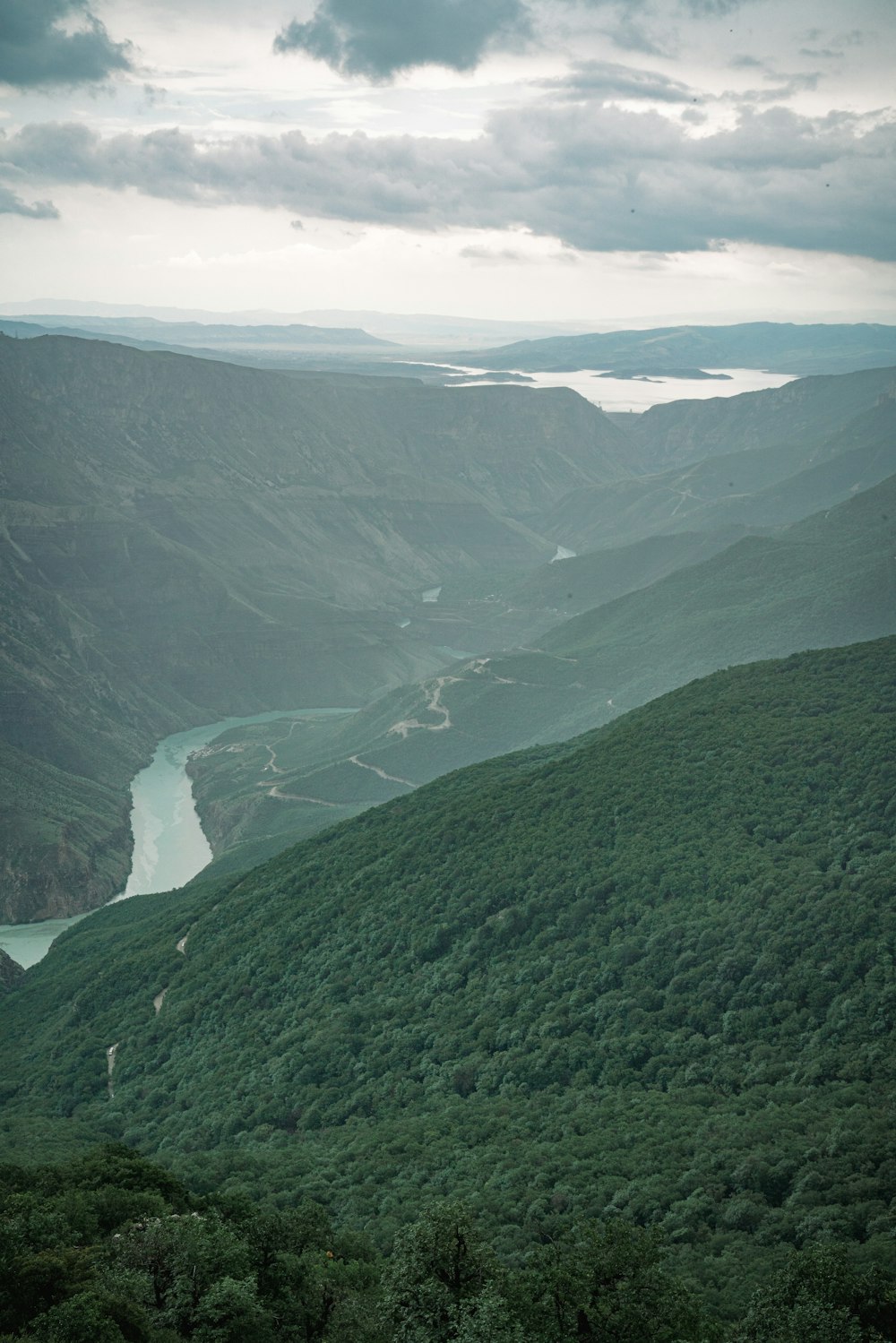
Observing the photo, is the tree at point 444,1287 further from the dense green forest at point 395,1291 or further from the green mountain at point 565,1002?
the green mountain at point 565,1002

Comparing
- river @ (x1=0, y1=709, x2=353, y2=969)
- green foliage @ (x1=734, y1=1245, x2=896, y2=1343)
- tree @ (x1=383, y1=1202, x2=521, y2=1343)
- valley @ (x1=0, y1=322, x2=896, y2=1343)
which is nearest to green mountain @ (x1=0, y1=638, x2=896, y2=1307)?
valley @ (x1=0, y1=322, x2=896, y2=1343)

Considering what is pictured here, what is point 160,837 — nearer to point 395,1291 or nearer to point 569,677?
point 569,677

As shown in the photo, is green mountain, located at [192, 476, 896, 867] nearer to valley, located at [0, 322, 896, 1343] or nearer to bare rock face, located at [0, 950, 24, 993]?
valley, located at [0, 322, 896, 1343]

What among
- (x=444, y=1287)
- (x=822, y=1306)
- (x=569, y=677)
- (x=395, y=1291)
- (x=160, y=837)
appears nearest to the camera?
(x=822, y=1306)

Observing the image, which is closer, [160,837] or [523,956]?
[523,956]

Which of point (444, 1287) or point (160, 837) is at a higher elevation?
point (160, 837)

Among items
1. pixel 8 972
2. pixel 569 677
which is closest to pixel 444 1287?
pixel 8 972

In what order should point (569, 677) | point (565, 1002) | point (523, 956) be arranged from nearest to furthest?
point (565, 1002), point (523, 956), point (569, 677)

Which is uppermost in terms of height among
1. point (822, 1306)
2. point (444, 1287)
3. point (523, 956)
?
point (523, 956)
